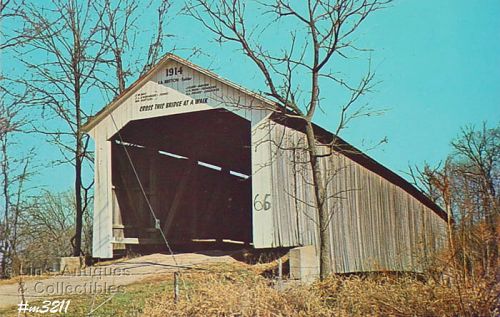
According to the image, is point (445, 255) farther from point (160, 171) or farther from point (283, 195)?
point (160, 171)

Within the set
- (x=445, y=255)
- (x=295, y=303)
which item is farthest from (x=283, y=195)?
(x=445, y=255)

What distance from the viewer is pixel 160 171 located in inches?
723

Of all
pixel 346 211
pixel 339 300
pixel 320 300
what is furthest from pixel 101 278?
pixel 339 300

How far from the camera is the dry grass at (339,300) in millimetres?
6773

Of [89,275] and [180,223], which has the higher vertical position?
[180,223]

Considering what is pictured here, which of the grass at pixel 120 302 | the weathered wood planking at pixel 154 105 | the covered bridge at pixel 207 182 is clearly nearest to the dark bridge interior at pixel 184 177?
the covered bridge at pixel 207 182

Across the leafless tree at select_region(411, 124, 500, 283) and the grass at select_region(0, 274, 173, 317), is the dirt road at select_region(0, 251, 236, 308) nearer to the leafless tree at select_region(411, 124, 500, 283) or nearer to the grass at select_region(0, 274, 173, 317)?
the grass at select_region(0, 274, 173, 317)

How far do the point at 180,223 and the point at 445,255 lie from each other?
42.0 feet

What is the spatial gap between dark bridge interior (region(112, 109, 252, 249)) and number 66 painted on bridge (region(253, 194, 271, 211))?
2.08m

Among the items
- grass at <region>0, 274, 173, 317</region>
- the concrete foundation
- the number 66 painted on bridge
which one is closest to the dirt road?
grass at <region>0, 274, 173, 317</region>

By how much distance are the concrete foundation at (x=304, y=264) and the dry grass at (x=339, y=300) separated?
260 centimetres

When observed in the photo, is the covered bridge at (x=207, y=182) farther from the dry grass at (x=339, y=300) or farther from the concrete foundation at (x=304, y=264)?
the dry grass at (x=339, y=300)

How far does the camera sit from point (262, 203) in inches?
522

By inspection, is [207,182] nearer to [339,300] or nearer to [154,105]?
[154,105]
